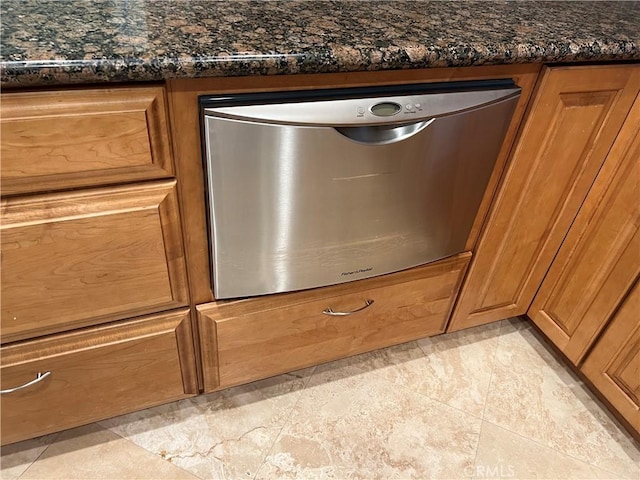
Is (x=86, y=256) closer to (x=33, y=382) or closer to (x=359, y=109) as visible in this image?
(x=33, y=382)

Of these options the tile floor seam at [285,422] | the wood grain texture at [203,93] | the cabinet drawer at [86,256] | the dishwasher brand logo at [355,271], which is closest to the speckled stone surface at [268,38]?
the wood grain texture at [203,93]

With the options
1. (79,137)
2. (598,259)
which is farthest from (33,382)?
(598,259)

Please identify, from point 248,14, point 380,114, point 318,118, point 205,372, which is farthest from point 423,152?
point 205,372

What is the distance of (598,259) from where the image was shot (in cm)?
118

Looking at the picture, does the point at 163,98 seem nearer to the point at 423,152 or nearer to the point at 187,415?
the point at 423,152

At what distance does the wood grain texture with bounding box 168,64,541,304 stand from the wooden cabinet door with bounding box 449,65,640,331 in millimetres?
69

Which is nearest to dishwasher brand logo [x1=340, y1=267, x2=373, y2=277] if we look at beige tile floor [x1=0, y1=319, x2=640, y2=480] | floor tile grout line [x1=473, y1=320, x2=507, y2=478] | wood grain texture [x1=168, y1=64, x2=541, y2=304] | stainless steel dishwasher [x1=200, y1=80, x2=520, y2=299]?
stainless steel dishwasher [x1=200, y1=80, x2=520, y2=299]

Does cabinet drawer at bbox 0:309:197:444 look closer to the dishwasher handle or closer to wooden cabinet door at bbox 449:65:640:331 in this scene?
the dishwasher handle

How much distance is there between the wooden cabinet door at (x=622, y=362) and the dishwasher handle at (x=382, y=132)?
67cm

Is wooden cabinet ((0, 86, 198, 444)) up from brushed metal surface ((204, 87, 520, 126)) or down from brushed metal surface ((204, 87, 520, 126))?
down

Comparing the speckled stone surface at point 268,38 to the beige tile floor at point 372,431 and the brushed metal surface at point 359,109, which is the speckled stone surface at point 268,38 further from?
the beige tile floor at point 372,431

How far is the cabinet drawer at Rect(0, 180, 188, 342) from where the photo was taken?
756mm

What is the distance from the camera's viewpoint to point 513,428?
1.26 meters

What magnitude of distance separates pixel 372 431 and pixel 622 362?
630 mm
